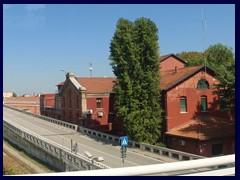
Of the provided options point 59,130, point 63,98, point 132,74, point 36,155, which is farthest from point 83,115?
point 132,74

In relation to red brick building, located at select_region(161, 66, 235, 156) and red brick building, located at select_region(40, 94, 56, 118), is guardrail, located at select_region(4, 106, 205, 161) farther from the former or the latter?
red brick building, located at select_region(40, 94, 56, 118)

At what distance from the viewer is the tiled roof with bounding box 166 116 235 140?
20094 mm

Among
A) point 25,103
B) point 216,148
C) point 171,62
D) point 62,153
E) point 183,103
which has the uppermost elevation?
point 171,62

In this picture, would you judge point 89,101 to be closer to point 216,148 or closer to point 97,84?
point 97,84

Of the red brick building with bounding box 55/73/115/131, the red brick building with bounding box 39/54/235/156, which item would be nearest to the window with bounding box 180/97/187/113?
the red brick building with bounding box 39/54/235/156

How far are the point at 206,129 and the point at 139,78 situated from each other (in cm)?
587

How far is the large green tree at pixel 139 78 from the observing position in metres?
23.2

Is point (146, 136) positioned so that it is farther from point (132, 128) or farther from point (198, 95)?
point (198, 95)

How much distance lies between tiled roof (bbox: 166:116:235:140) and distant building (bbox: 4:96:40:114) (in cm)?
2866

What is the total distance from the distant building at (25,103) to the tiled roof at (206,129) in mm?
28655

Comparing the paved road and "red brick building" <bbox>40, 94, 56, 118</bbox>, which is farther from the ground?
"red brick building" <bbox>40, 94, 56, 118</bbox>

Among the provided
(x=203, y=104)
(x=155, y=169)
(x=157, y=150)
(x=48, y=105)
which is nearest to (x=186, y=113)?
(x=203, y=104)

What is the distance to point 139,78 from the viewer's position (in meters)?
23.7
